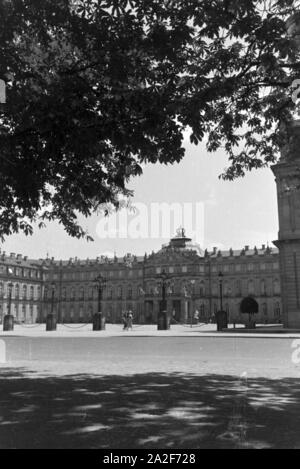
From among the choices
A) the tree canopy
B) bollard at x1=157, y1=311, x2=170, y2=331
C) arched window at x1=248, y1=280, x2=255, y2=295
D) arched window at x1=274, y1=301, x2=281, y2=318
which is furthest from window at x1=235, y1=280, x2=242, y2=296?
the tree canopy

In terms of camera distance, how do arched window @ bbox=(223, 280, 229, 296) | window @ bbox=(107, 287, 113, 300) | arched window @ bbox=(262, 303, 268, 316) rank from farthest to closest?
window @ bbox=(107, 287, 113, 300)
arched window @ bbox=(223, 280, 229, 296)
arched window @ bbox=(262, 303, 268, 316)

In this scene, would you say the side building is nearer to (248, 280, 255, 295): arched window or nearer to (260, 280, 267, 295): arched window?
(248, 280, 255, 295): arched window

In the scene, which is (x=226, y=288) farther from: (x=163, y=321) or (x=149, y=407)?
(x=149, y=407)

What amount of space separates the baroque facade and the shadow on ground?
9891 centimetres

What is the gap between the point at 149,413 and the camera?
7.04 meters

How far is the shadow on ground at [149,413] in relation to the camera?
5613 mm

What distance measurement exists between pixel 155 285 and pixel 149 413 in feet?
371

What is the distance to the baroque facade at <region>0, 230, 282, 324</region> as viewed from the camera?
113750 millimetres

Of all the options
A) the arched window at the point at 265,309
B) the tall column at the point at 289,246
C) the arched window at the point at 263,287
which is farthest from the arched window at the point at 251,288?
the tall column at the point at 289,246

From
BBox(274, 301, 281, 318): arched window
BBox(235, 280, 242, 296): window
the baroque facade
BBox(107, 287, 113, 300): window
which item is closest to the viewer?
BBox(274, 301, 281, 318): arched window

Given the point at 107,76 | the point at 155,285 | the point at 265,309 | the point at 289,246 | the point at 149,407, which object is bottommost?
the point at 149,407

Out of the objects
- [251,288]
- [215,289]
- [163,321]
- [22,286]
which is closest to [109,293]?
[22,286]

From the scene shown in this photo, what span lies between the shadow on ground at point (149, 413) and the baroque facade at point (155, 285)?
98.9 metres

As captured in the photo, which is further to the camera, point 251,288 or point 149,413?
point 251,288
